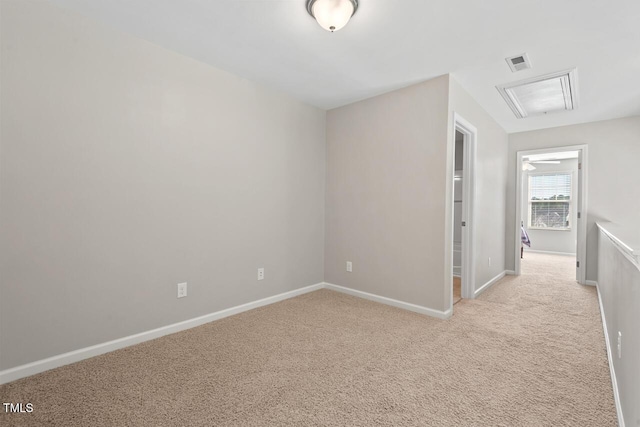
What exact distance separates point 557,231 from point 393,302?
6601mm

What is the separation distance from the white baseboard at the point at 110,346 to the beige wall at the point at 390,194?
4.12 feet

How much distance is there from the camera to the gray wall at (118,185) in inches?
75.6

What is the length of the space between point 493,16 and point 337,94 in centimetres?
176

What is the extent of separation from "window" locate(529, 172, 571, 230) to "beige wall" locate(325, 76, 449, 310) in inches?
258

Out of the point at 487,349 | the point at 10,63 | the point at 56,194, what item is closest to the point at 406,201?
the point at 487,349

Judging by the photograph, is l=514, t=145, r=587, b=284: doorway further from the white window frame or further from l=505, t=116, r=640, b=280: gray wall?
l=505, t=116, r=640, b=280: gray wall

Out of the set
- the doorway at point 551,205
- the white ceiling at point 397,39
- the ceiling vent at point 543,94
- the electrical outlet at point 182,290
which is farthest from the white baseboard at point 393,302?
the doorway at point 551,205

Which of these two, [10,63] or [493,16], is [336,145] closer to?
[493,16]

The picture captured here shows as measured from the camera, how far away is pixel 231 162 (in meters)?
3.06

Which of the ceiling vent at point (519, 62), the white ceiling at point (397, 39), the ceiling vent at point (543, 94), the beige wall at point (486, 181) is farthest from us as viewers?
the beige wall at point (486, 181)

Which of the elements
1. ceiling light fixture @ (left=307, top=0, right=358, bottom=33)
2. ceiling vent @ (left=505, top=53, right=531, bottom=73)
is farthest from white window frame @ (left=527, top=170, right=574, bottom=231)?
ceiling light fixture @ (left=307, top=0, right=358, bottom=33)

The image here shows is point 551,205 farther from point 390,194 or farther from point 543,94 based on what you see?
point 390,194

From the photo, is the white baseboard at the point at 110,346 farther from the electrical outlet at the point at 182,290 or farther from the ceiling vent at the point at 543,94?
the ceiling vent at the point at 543,94

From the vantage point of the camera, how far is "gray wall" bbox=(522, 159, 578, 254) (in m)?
7.42
